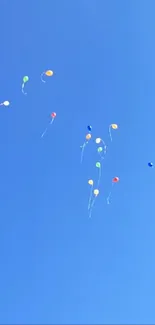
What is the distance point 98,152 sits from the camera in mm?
5387

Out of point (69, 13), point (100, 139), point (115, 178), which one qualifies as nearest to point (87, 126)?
point (100, 139)

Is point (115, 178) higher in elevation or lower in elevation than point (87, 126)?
lower

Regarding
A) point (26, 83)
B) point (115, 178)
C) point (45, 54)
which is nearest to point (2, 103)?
point (26, 83)

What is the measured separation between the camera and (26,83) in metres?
5.34

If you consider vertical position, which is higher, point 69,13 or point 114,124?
point 69,13

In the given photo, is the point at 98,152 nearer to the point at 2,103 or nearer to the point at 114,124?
the point at 114,124

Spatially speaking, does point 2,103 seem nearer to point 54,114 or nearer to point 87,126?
point 54,114

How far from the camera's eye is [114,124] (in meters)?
5.40

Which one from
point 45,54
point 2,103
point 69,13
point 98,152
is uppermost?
point 69,13

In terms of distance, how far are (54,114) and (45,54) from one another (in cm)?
72

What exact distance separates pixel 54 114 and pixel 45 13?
1.20 meters

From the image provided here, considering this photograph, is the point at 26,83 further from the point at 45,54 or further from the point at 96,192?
the point at 96,192

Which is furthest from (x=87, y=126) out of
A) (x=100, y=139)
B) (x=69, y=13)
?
(x=69, y=13)

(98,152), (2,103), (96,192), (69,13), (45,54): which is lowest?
(96,192)
